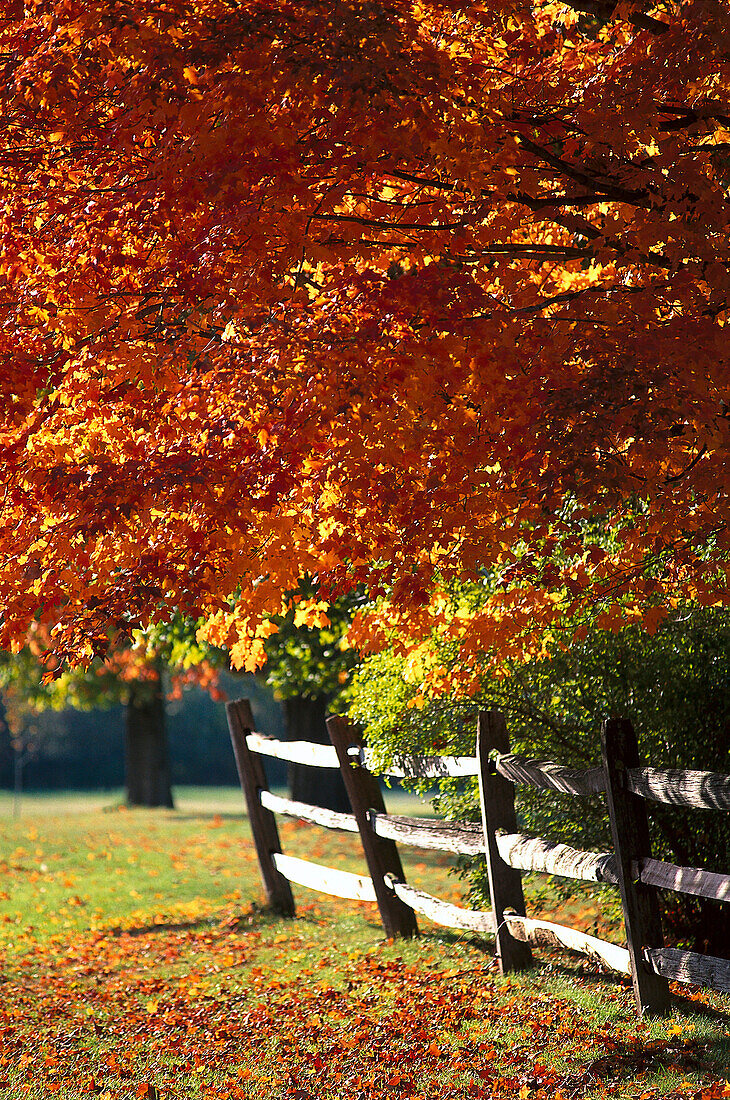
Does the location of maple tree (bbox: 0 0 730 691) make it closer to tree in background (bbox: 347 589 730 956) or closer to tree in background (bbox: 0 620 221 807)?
tree in background (bbox: 347 589 730 956)

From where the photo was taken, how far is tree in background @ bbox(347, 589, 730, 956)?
7.04m

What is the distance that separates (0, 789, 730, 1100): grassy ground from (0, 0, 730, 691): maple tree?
8.22ft

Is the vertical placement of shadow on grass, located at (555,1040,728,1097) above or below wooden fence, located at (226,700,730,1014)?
below

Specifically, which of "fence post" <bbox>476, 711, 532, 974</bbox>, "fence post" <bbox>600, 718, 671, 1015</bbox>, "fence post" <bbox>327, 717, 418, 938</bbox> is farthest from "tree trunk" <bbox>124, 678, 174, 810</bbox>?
"fence post" <bbox>600, 718, 671, 1015</bbox>

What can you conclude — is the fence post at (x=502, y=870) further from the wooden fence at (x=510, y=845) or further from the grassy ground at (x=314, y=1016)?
the grassy ground at (x=314, y=1016)

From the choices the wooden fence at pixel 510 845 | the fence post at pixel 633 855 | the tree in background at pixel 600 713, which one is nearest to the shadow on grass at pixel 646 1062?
the wooden fence at pixel 510 845

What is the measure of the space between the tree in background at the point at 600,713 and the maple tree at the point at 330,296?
171 cm

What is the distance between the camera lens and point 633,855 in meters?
6.11

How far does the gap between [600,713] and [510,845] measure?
A: 112cm

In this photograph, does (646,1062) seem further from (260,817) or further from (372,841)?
(260,817)

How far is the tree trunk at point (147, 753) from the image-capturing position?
90.0 ft

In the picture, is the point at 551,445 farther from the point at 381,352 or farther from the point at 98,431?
the point at 98,431

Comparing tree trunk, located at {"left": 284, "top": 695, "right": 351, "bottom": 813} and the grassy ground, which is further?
tree trunk, located at {"left": 284, "top": 695, "right": 351, "bottom": 813}

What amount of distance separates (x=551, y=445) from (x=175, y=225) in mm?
2090
